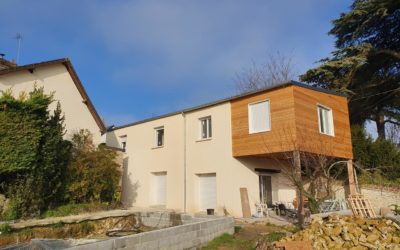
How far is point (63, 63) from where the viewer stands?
56.5ft

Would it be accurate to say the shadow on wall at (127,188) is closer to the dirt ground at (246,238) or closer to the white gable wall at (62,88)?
the white gable wall at (62,88)

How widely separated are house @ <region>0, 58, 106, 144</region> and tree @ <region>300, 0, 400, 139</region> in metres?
13.4

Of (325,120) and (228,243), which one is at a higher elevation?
(325,120)

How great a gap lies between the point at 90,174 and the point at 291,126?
353 inches

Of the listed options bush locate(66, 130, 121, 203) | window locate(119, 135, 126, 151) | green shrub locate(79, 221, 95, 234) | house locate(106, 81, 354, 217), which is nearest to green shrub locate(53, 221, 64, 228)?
green shrub locate(79, 221, 95, 234)

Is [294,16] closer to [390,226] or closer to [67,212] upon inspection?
[390,226]

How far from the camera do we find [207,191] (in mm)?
17078

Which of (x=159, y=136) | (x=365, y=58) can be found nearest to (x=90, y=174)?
(x=159, y=136)

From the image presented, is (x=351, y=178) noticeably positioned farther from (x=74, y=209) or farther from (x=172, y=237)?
(x=74, y=209)

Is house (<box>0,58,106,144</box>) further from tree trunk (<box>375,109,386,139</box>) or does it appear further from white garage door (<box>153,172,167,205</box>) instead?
tree trunk (<box>375,109,386,139</box>)

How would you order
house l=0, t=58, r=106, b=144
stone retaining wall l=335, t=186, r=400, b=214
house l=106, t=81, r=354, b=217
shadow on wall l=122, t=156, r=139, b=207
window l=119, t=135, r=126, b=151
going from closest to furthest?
house l=106, t=81, r=354, b=217, house l=0, t=58, r=106, b=144, stone retaining wall l=335, t=186, r=400, b=214, shadow on wall l=122, t=156, r=139, b=207, window l=119, t=135, r=126, b=151

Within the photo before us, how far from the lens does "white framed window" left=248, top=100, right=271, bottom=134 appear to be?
1501 centimetres

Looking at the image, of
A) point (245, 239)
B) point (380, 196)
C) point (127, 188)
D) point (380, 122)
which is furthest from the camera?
point (380, 122)

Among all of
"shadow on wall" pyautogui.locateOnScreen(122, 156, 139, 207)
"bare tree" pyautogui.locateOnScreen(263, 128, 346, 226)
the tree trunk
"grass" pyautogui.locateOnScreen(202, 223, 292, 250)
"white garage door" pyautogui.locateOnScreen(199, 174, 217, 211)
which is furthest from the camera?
the tree trunk
